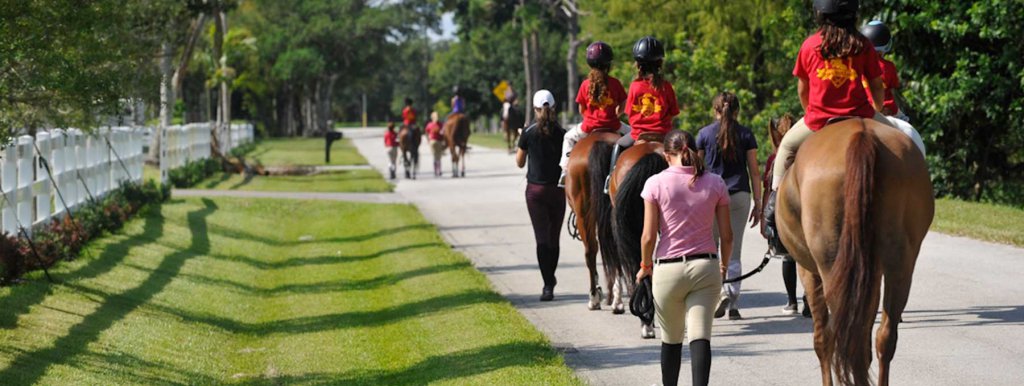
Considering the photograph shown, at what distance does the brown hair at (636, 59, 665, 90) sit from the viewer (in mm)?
11562

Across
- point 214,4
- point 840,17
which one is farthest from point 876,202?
point 214,4

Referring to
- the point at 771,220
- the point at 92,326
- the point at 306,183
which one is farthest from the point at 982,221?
the point at 306,183

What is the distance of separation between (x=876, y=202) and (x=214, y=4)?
19154 millimetres

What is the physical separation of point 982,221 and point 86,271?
11572mm

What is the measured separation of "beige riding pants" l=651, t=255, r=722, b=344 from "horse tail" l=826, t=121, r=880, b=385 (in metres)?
0.76

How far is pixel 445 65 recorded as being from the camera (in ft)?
353

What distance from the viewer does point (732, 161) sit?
11.8m

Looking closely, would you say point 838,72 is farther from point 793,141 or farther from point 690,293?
point 690,293

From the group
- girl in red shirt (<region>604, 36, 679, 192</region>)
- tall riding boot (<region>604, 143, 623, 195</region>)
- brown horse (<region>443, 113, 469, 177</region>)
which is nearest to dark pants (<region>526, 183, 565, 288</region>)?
tall riding boot (<region>604, 143, 623, 195</region>)

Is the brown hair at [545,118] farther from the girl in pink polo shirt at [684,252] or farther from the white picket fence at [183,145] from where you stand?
the white picket fence at [183,145]

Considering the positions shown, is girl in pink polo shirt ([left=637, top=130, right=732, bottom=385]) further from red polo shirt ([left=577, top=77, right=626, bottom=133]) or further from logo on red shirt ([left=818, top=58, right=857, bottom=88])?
red polo shirt ([left=577, top=77, right=626, bottom=133])

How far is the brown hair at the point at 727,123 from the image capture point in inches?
450

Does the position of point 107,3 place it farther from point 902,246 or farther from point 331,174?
point 331,174

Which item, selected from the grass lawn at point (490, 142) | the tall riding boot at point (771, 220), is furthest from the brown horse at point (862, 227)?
the grass lawn at point (490, 142)
